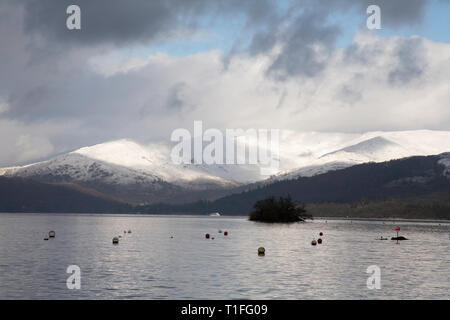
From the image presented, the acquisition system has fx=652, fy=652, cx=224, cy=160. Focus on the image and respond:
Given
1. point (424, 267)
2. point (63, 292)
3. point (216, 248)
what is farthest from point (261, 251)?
point (63, 292)

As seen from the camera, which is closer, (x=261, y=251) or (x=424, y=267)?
(x=424, y=267)

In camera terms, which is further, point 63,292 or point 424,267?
point 424,267

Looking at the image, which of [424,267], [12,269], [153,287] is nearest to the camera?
[153,287]

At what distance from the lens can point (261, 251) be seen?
115m
